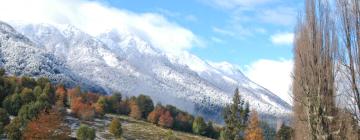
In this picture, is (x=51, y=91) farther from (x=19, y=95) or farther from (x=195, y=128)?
(x=195, y=128)

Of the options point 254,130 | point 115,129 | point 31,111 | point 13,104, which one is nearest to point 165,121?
point 115,129

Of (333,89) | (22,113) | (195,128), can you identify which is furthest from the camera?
(195,128)

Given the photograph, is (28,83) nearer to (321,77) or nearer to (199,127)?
(199,127)

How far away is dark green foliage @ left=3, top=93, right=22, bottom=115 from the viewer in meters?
134

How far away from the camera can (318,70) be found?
30.1 meters

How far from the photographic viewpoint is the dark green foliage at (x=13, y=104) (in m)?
134

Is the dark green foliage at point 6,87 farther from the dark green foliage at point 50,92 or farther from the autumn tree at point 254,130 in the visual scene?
the autumn tree at point 254,130

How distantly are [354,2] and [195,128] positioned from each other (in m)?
176

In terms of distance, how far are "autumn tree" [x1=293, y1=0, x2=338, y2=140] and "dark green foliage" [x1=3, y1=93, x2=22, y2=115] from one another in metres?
116

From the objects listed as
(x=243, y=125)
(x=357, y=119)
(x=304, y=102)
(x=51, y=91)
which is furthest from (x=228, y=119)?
(x=357, y=119)

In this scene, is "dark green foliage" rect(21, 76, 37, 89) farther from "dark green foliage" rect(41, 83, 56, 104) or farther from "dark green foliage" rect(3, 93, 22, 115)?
"dark green foliage" rect(3, 93, 22, 115)

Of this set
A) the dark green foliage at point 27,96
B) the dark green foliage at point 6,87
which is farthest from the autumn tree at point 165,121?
the dark green foliage at point 27,96

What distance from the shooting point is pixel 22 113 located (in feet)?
384

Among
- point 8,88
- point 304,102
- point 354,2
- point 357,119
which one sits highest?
point 8,88
